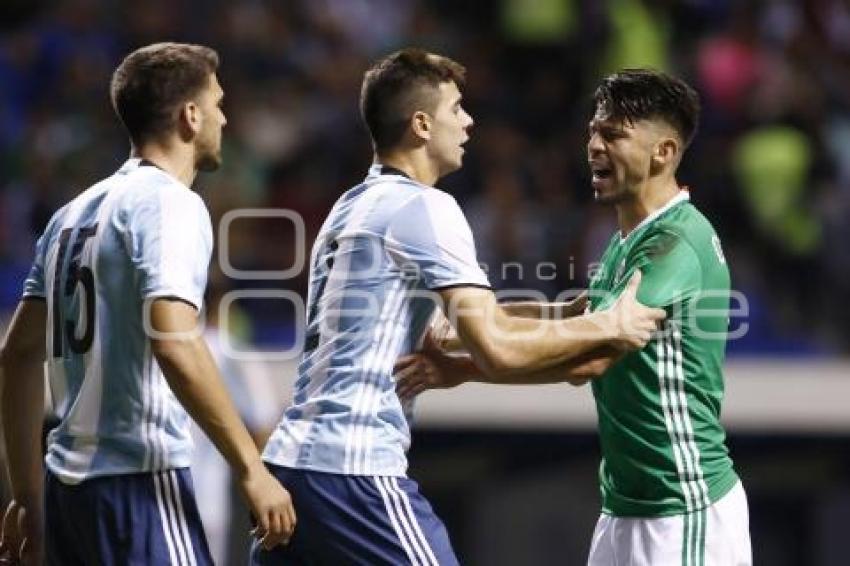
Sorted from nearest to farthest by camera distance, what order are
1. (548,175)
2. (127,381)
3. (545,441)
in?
(127,381) → (545,441) → (548,175)

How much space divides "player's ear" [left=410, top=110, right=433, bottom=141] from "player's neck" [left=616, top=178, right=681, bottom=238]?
0.67 meters

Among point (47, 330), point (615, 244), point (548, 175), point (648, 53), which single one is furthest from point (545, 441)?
point (47, 330)

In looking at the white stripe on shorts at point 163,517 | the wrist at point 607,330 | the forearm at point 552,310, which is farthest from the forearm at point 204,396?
the forearm at point 552,310

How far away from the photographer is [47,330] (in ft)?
18.9

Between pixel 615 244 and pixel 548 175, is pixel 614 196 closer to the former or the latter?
pixel 615 244

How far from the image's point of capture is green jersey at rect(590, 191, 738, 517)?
586 cm

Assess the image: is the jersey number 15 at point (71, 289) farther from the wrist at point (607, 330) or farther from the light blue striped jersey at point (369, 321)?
the wrist at point (607, 330)

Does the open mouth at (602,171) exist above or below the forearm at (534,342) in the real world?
above

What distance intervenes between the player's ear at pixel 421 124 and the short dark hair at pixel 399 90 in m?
0.02

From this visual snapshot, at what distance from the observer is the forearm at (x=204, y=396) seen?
17.1 feet

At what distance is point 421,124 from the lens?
5887 millimetres

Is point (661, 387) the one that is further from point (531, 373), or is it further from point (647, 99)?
point (647, 99)

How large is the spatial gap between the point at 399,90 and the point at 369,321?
0.73 meters

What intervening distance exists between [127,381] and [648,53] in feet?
24.0
